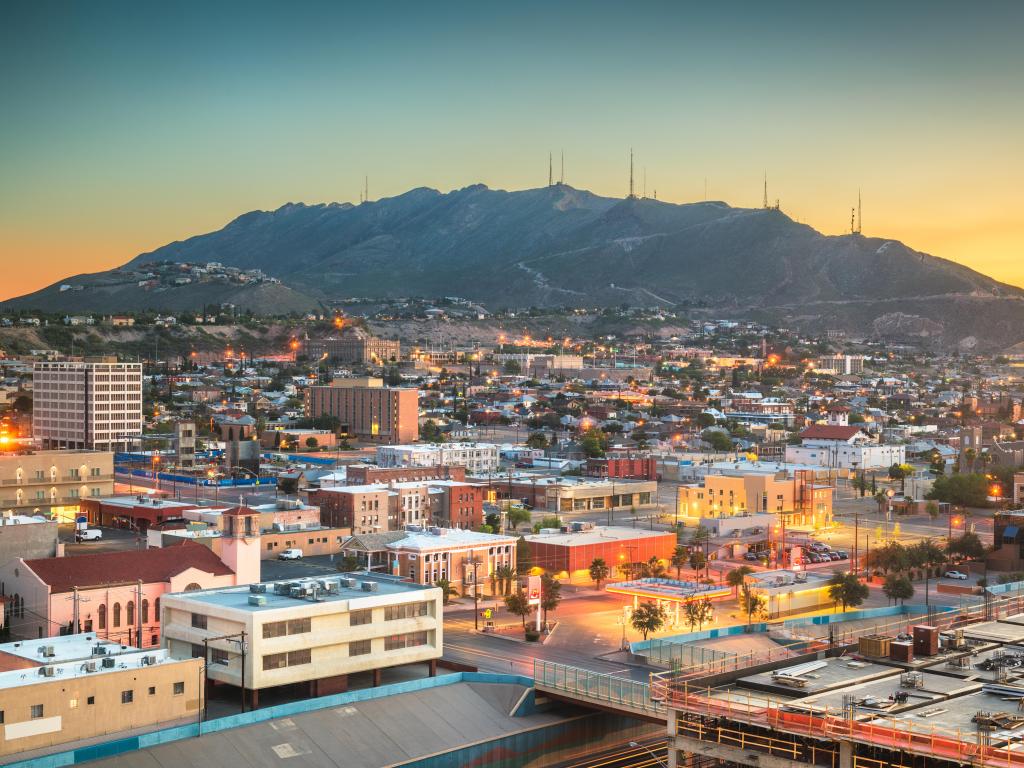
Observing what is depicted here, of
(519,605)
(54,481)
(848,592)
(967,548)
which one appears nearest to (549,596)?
(519,605)

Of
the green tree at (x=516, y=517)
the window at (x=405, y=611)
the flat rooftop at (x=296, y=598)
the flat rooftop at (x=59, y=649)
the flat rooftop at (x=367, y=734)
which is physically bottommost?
the flat rooftop at (x=367, y=734)

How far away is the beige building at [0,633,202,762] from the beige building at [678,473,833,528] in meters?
43.9

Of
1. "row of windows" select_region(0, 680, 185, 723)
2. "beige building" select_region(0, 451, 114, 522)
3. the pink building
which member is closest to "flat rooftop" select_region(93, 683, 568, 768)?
"row of windows" select_region(0, 680, 185, 723)

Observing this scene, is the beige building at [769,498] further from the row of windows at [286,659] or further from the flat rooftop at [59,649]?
the flat rooftop at [59,649]

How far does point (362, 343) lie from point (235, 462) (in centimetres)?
10214

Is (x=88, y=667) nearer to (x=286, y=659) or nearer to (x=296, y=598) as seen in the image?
(x=286, y=659)

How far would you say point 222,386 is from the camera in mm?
144750

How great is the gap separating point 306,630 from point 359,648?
1.55 meters

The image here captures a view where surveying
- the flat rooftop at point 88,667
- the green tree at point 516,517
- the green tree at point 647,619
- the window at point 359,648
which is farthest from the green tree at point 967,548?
the flat rooftop at point 88,667

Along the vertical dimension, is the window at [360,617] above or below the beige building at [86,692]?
above

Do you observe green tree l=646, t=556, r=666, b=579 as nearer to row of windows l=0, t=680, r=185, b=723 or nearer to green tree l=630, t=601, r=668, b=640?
green tree l=630, t=601, r=668, b=640

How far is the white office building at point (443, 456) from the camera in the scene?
263 feet

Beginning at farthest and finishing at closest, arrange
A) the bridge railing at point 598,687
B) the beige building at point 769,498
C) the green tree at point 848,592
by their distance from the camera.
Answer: the beige building at point 769,498, the green tree at point 848,592, the bridge railing at point 598,687

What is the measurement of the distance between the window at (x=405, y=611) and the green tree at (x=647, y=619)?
9.11 metres
